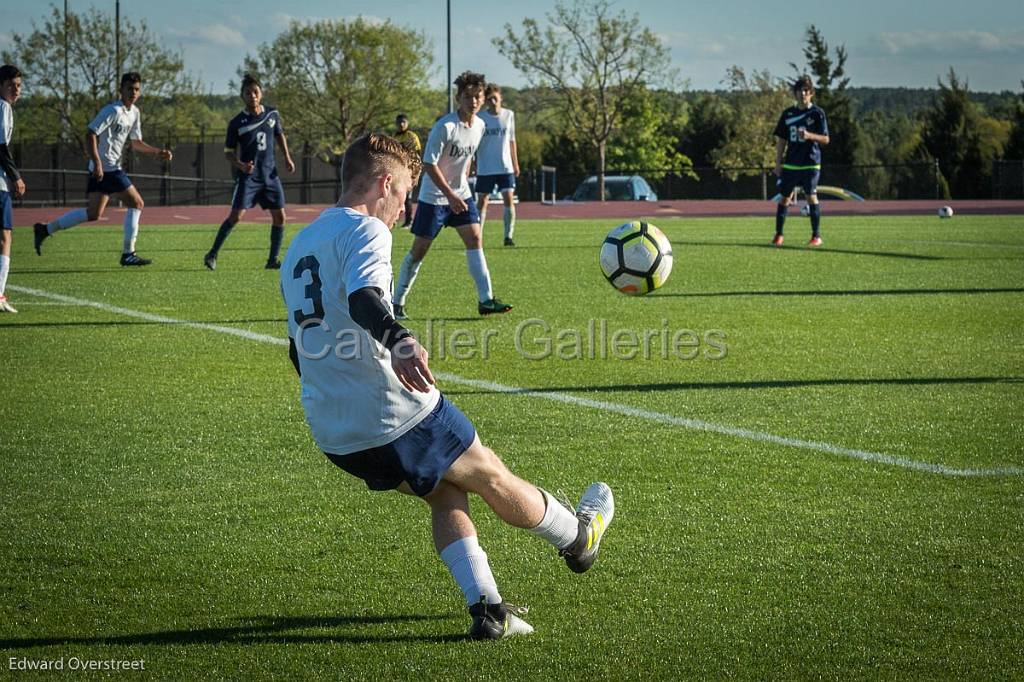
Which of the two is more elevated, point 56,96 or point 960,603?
point 56,96

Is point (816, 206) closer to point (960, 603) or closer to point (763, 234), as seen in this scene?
point (763, 234)

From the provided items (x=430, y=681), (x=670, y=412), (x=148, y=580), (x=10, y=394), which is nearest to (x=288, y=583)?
(x=148, y=580)

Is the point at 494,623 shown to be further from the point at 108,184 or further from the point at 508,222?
the point at 508,222

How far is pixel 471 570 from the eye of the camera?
12.3ft

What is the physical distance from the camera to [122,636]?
370 centimetres

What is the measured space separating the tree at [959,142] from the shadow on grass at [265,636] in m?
59.9

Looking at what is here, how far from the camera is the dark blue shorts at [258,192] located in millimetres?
15078

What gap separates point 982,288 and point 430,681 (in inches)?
445

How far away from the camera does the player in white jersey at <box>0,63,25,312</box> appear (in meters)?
11.1

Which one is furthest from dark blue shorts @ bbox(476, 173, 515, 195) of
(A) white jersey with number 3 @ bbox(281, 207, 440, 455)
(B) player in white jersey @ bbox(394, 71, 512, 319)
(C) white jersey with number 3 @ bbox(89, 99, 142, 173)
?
(A) white jersey with number 3 @ bbox(281, 207, 440, 455)

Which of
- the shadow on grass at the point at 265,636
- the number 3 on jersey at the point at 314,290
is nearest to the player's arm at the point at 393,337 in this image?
the number 3 on jersey at the point at 314,290

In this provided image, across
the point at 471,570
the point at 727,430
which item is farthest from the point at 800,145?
the point at 471,570

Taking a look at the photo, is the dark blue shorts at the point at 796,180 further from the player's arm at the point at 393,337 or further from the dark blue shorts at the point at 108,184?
the player's arm at the point at 393,337

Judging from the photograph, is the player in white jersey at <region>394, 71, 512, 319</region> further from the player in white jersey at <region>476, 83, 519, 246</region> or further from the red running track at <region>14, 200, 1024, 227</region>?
the red running track at <region>14, 200, 1024, 227</region>
